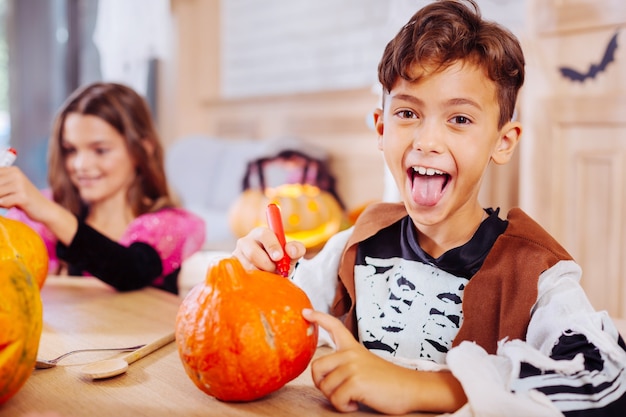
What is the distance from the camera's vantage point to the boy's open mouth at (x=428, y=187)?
102cm

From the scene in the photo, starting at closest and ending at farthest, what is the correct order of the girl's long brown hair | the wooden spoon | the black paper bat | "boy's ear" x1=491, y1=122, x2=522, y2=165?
the wooden spoon, "boy's ear" x1=491, y1=122, x2=522, y2=165, the girl's long brown hair, the black paper bat

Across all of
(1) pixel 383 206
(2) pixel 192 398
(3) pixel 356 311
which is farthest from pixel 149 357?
(1) pixel 383 206

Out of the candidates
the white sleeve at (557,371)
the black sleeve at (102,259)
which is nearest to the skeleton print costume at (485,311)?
the white sleeve at (557,371)

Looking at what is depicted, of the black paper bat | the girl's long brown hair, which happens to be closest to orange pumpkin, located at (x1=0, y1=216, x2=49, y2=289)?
the girl's long brown hair

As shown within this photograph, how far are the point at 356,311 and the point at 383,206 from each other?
0.70 feet

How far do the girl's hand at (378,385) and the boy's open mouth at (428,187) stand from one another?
0.31m

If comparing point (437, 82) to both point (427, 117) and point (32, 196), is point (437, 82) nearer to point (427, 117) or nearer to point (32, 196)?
point (427, 117)

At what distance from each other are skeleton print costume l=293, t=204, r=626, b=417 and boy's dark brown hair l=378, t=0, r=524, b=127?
0.73ft

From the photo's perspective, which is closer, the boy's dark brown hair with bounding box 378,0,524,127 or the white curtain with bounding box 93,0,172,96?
the boy's dark brown hair with bounding box 378,0,524,127

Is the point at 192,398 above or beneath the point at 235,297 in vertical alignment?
beneath

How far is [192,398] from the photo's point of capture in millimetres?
791

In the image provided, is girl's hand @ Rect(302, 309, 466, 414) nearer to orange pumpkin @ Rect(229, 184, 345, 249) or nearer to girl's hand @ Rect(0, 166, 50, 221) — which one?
girl's hand @ Rect(0, 166, 50, 221)

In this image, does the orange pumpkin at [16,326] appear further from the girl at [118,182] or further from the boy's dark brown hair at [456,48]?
the girl at [118,182]

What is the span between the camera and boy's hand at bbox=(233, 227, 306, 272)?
94 centimetres
